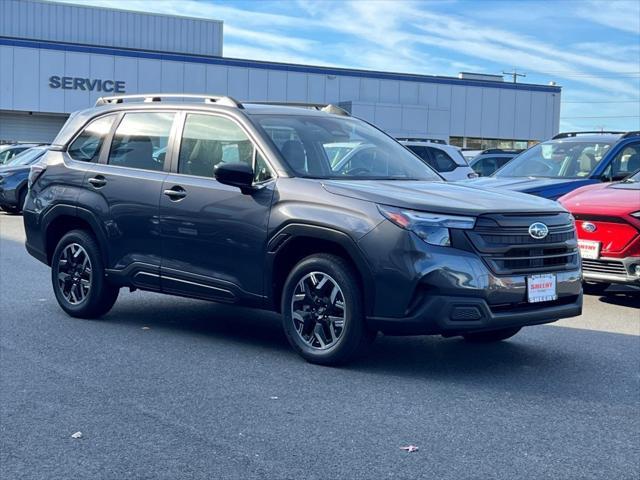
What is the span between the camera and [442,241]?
5.91m

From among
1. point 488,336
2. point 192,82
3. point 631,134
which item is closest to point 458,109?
point 192,82

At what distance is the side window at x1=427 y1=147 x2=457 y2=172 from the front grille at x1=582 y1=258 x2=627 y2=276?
8.92m

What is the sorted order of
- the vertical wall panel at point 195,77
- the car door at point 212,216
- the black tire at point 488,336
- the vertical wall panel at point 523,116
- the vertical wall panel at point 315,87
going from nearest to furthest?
1. the car door at point 212,216
2. the black tire at point 488,336
3. the vertical wall panel at point 195,77
4. the vertical wall panel at point 315,87
5. the vertical wall panel at point 523,116

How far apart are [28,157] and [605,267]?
15.8 metres

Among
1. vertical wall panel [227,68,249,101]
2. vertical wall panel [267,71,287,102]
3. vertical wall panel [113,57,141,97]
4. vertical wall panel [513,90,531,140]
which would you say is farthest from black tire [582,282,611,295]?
vertical wall panel [513,90,531,140]

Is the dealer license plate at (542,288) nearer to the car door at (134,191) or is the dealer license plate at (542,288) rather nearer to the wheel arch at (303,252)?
the wheel arch at (303,252)

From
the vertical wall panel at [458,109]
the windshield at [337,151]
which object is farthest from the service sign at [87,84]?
the windshield at [337,151]

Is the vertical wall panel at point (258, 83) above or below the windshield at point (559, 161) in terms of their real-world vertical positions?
above

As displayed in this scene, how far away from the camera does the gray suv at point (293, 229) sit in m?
5.93

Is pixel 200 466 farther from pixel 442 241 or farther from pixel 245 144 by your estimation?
pixel 245 144

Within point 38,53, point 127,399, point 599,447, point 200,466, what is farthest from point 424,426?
point 38,53

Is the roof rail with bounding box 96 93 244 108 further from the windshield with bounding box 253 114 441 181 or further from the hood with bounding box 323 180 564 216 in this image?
the hood with bounding box 323 180 564 216

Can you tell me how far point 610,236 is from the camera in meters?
9.16

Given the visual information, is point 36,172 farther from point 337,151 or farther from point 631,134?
point 631,134
